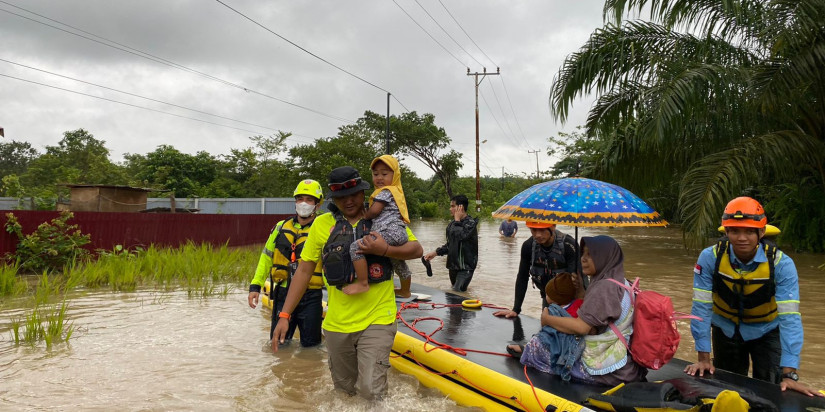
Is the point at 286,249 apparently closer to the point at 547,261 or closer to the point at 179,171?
the point at 547,261

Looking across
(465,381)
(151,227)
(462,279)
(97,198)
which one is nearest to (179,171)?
(97,198)

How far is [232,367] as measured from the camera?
5.09 m

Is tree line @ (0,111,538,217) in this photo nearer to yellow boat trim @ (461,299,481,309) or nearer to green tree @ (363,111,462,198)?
green tree @ (363,111,462,198)

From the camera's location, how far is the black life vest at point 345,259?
121 inches

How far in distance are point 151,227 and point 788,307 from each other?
13.1m

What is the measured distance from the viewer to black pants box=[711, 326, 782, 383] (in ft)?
11.6

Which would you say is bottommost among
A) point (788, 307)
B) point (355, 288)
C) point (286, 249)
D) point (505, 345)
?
point (505, 345)

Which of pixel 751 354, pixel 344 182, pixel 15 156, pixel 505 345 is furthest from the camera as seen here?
pixel 15 156

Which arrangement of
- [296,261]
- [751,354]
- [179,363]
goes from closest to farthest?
[751,354]
[296,261]
[179,363]

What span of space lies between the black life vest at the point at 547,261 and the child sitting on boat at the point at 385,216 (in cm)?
199

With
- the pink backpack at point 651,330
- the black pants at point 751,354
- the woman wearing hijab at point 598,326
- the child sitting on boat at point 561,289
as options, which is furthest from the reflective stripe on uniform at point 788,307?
the child sitting on boat at point 561,289

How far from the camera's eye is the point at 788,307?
328 cm

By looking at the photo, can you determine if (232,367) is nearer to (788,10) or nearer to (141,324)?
(141,324)

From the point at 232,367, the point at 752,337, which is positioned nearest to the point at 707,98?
the point at 752,337
